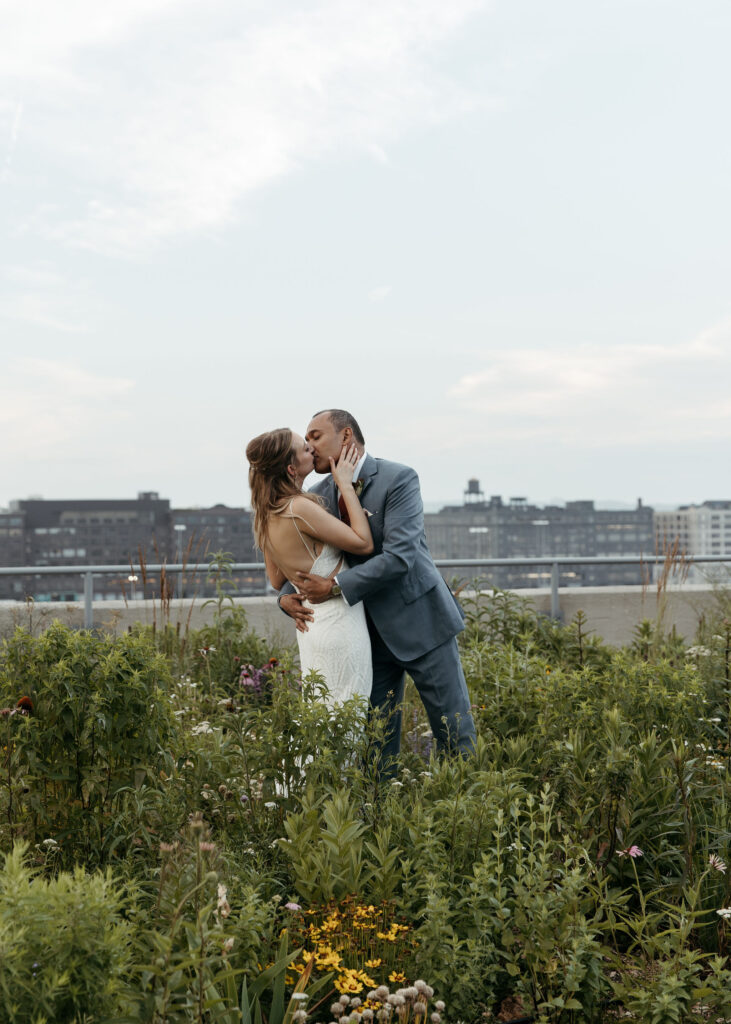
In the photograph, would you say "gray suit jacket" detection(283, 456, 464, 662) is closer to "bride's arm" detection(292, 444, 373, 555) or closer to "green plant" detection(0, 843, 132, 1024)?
"bride's arm" detection(292, 444, 373, 555)

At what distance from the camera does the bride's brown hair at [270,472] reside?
4.30 metres

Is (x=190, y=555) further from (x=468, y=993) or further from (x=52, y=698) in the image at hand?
(x=468, y=993)

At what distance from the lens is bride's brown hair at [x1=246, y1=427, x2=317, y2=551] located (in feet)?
14.1

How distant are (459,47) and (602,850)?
8809mm

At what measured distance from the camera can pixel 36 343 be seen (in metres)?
23.8

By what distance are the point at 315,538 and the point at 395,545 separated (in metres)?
0.38

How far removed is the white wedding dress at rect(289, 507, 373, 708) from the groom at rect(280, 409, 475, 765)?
0.22 ft

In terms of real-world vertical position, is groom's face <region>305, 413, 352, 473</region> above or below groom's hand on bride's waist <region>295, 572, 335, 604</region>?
above

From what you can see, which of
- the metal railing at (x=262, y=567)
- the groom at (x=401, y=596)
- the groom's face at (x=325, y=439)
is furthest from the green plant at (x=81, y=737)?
the metal railing at (x=262, y=567)

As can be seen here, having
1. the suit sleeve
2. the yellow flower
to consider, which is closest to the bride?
the suit sleeve

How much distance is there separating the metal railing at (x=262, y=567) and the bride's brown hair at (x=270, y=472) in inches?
115

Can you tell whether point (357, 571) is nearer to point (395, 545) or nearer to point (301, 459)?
point (395, 545)

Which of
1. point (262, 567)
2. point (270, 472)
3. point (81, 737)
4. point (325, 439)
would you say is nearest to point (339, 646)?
point (270, 472)

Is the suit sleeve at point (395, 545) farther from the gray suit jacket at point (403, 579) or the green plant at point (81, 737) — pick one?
the green plant at point (81, 737)
